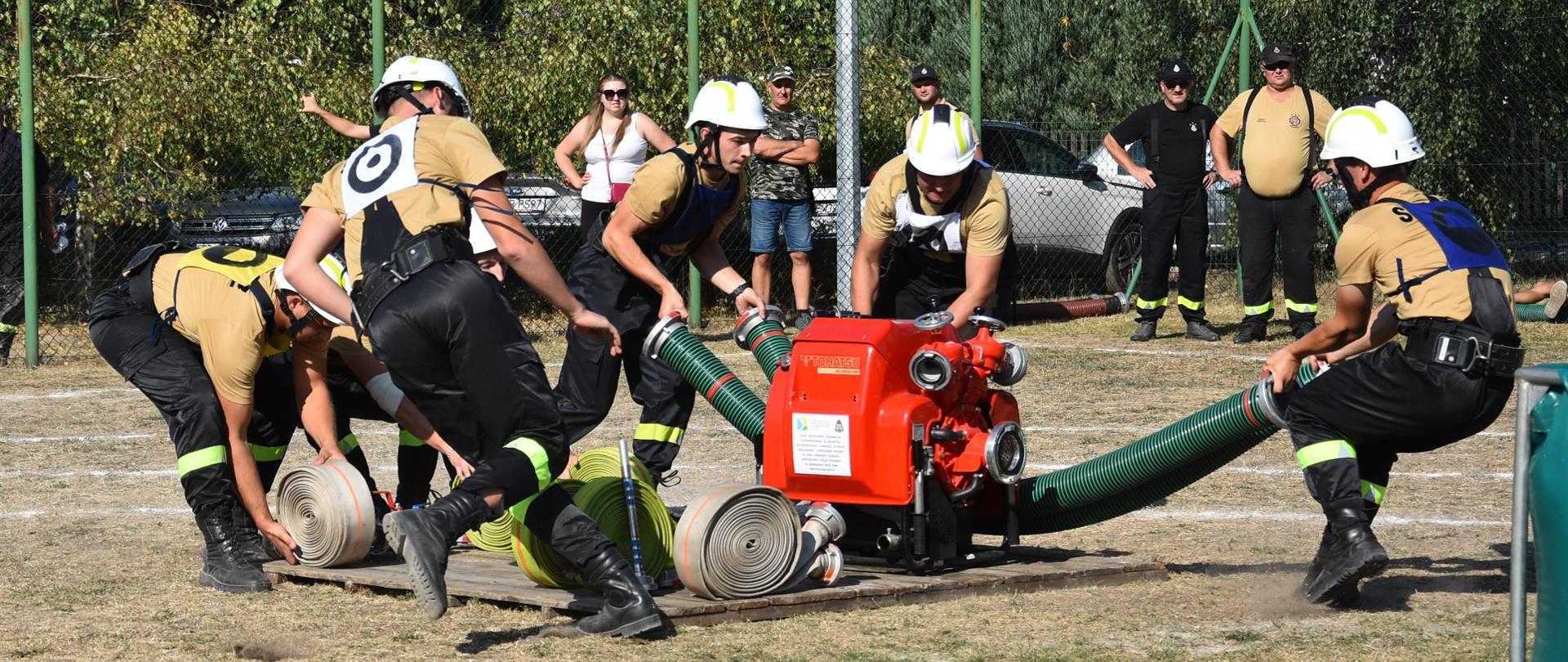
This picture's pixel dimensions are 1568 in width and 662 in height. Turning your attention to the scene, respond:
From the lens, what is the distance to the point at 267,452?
23.6 ft

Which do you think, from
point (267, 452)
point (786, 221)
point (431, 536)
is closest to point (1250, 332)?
point (786, 221)

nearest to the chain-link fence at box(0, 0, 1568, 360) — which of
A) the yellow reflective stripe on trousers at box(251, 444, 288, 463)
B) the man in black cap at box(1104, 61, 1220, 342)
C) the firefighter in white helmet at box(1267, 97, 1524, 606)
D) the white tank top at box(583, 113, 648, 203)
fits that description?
the man in black cap at box(1104, 61, 1220, 342)

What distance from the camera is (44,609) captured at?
20.6ft

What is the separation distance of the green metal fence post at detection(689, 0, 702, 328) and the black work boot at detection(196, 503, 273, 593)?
311 inches

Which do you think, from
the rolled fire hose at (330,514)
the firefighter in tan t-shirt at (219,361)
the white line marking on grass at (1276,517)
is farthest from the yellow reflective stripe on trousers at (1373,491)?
the firefighter in tan t-shirt at (219,361)

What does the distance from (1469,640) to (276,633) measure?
12.2 feet

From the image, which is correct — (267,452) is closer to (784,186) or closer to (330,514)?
(330,514)

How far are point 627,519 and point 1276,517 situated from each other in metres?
3.00

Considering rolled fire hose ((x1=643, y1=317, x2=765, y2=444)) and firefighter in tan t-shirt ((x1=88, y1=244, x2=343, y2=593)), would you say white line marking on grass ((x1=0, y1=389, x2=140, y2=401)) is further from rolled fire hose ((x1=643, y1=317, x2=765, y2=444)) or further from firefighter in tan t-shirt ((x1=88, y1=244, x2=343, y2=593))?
rolled fire hose ((x1=643, y1=317, x2=765, y2=444))

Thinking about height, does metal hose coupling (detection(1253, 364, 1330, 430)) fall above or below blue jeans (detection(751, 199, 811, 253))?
below

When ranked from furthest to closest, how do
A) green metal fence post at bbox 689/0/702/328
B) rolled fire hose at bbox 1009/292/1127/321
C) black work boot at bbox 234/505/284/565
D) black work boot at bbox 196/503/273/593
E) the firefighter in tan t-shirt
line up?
rolled fire hose at bbox 1009/292/1127/321
green metal fence post at bbox 689/0/702/328
black work boot at bbox 234/505/284/565
black work boot at bbox 196/503/273/593
the firefighter in tan t-shirt

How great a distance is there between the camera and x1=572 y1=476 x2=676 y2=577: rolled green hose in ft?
20.8

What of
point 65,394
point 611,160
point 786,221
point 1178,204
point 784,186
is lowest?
point 65,394

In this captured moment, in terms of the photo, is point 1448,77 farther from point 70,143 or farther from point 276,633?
point 276,633
